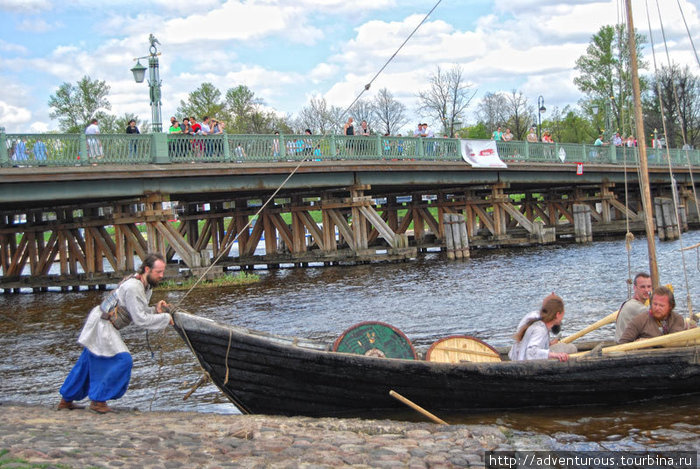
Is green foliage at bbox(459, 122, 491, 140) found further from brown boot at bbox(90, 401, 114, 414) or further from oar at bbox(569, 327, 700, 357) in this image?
brown boot at bbox(90, 401, 114, 414)

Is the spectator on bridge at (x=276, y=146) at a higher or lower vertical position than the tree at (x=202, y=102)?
lower

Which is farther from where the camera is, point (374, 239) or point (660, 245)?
point (374, 239)

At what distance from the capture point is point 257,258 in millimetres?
32812

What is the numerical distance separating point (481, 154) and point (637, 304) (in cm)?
2589

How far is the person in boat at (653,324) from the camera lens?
32.1 feet

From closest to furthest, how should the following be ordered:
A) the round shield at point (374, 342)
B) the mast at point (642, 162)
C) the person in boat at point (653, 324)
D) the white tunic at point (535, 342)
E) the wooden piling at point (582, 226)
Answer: the white tunic at point (535, 342) → the round shield at point (374, 342) → the person in boat at point (653, 324) → the mast at point (642, 162) → the wooden piling at point (582, 226)

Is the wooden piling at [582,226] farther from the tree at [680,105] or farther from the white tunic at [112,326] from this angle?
the tree at [680,105]

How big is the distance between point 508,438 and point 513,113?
77.3 m

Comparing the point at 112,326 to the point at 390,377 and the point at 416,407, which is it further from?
the point at 416,407

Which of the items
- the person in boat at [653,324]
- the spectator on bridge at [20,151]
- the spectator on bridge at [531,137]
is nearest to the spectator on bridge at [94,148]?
the spectator on bridge at [20,151]

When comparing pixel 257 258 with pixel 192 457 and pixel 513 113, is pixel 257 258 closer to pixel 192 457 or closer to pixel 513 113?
pixel 192 457

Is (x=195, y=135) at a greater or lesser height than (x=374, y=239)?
greater

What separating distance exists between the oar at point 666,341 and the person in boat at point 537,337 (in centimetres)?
54

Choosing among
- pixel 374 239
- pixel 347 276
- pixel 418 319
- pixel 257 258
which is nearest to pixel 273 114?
pixel 374 239
